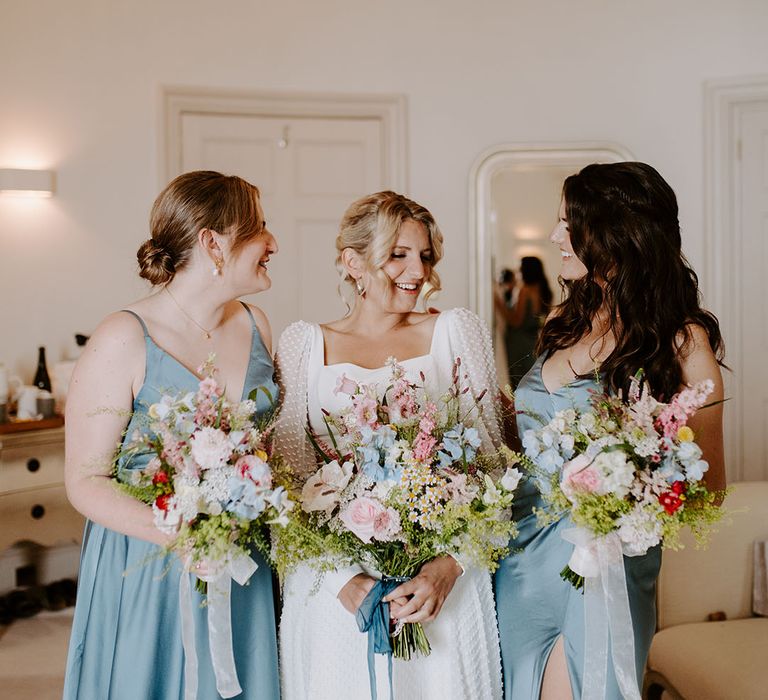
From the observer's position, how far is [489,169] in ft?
15.9

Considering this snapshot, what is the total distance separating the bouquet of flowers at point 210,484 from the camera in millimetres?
1620

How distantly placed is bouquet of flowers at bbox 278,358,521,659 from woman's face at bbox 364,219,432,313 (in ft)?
1.34

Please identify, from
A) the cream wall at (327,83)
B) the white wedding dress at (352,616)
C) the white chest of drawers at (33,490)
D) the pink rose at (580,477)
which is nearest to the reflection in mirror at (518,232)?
the cream wall at (327,83)

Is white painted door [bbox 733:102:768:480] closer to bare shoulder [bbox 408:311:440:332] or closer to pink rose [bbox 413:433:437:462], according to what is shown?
bare shoulder [bbox 408:311:440:332]

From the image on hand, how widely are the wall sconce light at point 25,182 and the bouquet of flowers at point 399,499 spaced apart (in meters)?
3.18

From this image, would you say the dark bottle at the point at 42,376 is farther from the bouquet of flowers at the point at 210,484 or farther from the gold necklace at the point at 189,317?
the bouquet of flowers at the point at 210,484

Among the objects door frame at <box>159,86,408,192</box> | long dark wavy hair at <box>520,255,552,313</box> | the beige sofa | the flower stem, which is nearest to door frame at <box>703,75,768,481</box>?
long dark wavy hair at <box>520,255,552,313</box>

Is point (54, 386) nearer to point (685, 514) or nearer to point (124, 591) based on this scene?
point (124, 591)

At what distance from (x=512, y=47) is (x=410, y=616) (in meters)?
3.89

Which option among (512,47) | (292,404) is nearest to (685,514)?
(292,404)

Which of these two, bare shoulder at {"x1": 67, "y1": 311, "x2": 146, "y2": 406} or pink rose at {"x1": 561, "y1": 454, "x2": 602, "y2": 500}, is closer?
pink rose at {"x1": 561, "y1": 454, "x2": 602, "y2": 500}

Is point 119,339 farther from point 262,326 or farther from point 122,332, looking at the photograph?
point 262,326

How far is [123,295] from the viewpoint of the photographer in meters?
4.62

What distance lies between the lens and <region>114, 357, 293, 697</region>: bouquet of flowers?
5.32 ft
